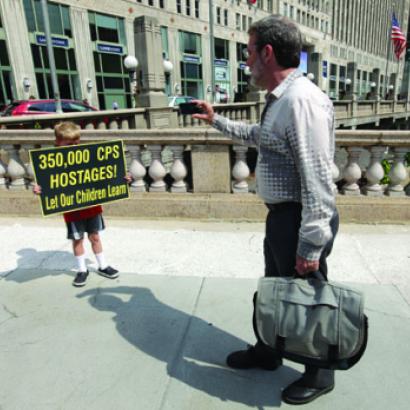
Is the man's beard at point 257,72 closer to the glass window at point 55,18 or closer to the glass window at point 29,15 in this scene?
the glass window at point 29,15

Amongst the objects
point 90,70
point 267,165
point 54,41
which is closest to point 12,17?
point 54,41

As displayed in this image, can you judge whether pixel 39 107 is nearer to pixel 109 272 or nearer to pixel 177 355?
pixel 109 272

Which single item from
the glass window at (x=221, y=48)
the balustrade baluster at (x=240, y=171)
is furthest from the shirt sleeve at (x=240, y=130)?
the glass window at (x=221, y=48)

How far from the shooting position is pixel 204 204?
500cm

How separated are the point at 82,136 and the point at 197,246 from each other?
2288 mm

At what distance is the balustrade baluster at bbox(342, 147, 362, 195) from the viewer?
463cm

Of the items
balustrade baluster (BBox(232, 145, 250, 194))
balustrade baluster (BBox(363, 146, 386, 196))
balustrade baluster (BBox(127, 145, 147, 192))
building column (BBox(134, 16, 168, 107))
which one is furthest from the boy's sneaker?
building column (BBox(134, 16, 168, 107))

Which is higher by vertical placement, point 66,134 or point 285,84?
point 285,84

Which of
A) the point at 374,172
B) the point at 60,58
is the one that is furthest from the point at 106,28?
the point at 374,172

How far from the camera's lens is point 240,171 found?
4.91 m

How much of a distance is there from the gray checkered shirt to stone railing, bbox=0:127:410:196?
2928mm

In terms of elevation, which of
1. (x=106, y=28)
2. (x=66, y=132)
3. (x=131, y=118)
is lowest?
(x=131, y=118)

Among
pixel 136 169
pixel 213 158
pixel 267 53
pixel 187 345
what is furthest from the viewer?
pixel 136 169

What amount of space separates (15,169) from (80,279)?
9.13ft
